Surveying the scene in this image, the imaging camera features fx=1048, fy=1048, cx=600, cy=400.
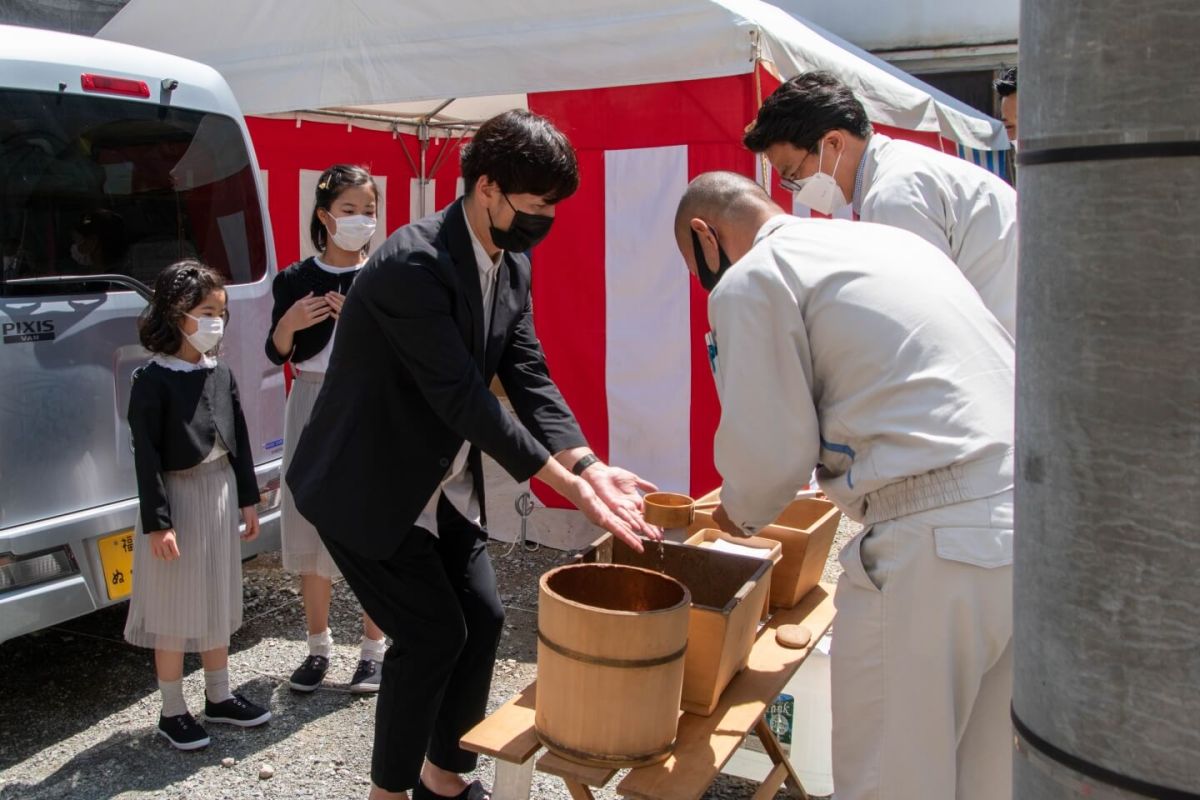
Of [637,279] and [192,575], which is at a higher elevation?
[637,279]

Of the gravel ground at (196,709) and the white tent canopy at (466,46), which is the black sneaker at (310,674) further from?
the white tent canopy at (466,46)

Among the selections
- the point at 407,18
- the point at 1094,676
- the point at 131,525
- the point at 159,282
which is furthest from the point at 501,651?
the point at 1094,676

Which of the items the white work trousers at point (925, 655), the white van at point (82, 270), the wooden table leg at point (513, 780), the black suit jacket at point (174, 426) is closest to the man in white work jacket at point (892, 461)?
the white work trousers at point (925, 655)

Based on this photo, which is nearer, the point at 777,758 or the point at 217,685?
the point at 777,758

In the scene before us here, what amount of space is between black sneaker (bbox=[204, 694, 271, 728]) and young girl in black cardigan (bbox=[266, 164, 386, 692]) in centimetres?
27

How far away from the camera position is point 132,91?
3570 mm

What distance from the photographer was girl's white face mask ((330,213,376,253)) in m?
3.68

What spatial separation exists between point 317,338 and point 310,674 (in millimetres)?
1187

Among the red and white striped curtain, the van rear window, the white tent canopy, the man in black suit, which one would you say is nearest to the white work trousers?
the man in black suit

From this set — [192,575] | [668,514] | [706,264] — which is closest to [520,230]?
[706,264]

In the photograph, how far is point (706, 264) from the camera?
2250 millimetres

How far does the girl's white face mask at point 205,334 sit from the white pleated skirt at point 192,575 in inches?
14.5

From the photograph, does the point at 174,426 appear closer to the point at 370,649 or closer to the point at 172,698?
the point at 172,698

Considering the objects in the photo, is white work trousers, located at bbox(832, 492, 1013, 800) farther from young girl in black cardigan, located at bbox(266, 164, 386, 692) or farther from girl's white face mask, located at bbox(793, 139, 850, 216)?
young girl in black cardigan, located at bbox(266, 164, 386, 692)
